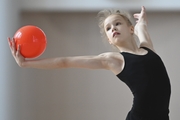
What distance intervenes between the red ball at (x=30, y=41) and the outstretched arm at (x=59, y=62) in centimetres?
2

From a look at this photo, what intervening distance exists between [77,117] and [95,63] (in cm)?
88

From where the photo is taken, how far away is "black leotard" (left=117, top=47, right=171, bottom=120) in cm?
132

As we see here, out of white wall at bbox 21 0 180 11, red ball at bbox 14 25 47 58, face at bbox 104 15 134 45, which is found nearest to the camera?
red ball at bbox 14 25 47 58

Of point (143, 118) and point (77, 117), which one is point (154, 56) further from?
point (77, 117)

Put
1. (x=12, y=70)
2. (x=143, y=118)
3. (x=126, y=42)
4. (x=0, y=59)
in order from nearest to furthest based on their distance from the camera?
(x=143, y=118), (x=126, y=42), (x=0, y=59), (x=12, y=70)

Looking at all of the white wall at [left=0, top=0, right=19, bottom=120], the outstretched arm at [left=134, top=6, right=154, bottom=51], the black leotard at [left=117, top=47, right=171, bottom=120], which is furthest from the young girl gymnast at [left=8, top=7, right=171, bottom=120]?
the white wall at [left=0, top=0, right=19, bottom=120]

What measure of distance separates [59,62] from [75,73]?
0.86 metres

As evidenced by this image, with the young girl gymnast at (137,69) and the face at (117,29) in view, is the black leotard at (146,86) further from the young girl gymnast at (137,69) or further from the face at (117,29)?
the face at (117,29)

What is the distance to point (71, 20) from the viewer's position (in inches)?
84.7

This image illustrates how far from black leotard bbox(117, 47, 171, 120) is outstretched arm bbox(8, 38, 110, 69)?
0.11m

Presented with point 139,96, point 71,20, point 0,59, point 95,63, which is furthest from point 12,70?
point 139,96

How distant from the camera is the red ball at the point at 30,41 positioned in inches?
50.6

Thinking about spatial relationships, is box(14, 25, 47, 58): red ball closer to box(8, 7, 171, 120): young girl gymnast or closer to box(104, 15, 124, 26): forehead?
box(8, 7, 171, 120): young girl gymnast

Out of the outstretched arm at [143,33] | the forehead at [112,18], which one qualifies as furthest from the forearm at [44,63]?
the outstretched arm at [143,33]
